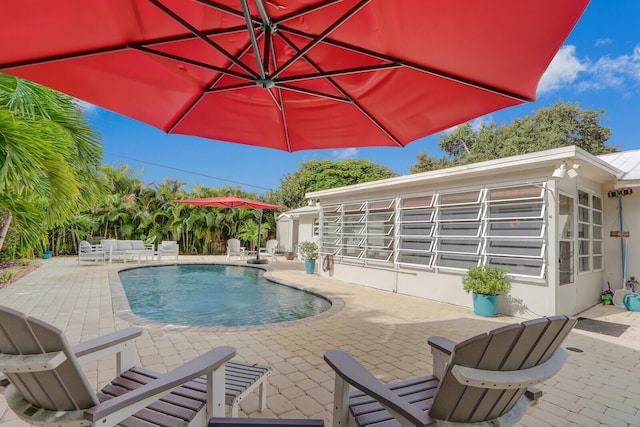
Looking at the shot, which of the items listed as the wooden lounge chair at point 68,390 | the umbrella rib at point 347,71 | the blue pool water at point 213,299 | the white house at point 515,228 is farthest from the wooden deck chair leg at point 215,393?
the white house at point 515,228

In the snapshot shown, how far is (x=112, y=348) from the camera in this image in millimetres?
2188

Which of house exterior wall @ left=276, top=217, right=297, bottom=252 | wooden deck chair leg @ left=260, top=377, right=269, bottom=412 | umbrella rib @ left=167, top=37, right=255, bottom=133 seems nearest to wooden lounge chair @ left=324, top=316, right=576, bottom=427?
wooden deck chair leg @ left=260, top=377, right=269, bottom=412

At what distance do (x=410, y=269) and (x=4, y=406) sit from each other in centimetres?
730

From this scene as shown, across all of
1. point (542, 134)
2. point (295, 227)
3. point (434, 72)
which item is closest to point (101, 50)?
point (434, 72)

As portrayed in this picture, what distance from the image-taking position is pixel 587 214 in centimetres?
689

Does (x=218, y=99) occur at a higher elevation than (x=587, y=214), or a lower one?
higher

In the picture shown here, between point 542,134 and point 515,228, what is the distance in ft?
70.3

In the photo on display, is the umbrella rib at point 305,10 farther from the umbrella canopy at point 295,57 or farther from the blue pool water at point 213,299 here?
the blue pool water at point 213,299

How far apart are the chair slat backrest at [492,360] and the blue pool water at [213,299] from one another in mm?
5023

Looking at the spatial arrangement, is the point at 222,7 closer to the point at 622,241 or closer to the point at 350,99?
the point at 350,99

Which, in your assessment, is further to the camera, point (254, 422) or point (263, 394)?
point (263, 394)

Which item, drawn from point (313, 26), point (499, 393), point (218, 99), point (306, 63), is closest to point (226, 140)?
point (218, 99)

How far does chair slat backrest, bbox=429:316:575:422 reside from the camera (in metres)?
1.43

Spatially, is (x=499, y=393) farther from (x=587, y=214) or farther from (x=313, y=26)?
(x=587, y=214)
